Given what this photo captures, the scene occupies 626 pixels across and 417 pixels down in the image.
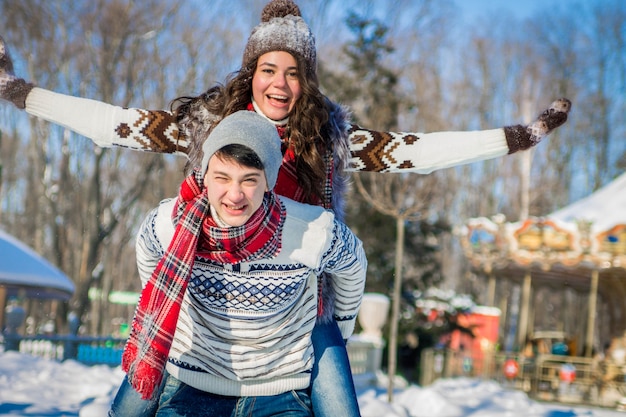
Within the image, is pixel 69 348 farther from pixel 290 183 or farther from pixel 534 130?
pixel 534 130

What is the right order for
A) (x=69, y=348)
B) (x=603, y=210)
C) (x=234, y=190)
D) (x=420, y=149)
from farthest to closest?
(x=603, y=210), (x=69, y=348), (x=420, y=149), (x=234, y=190)

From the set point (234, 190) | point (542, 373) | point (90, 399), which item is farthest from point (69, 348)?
point (234, 190)

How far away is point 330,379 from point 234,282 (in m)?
0.49

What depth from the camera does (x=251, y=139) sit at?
78.0 inches

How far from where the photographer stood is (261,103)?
251 cm

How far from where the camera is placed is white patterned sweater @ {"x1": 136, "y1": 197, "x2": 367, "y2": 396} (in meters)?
2.07

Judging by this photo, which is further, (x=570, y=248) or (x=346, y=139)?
(x=570, y=248)

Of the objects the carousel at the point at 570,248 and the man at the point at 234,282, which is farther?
the carousel at the point at 570,248

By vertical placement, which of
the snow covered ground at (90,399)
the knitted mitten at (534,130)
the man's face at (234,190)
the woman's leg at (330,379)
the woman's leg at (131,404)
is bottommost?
the snow covered ground at (90,399)

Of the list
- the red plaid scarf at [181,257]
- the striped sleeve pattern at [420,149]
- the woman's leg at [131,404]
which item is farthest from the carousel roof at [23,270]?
the red plaid scarf at [181,257]

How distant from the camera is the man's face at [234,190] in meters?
1.96

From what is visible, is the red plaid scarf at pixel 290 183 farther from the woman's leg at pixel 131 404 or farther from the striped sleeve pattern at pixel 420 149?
the woman's leg at pixel 131 404

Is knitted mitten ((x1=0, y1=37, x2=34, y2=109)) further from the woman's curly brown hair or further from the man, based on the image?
the man

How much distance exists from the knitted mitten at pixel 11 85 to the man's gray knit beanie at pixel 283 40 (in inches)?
29.3
